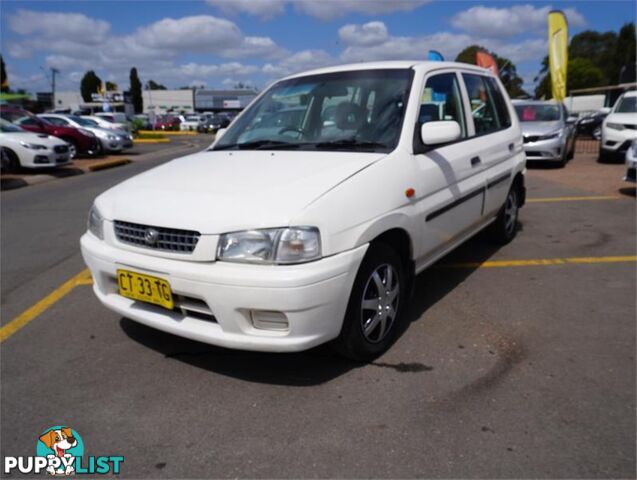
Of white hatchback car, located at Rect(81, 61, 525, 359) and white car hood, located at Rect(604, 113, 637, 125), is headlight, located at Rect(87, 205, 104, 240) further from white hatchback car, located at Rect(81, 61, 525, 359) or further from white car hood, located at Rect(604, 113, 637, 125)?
white car hood, located at Rect(604, 113, 637, 125)

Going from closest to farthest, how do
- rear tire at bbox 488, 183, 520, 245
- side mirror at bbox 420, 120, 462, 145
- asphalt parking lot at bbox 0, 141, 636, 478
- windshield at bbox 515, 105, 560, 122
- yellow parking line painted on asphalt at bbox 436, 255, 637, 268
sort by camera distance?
asphalt parking lot at bbox 0, 141, 636, 478
side mirror at bbox 420, 120, 462, 145
yellow parking line painted on asphalt at bbox 436, 255, 637, 268
rear tire at bbox 488, 183, 520, 245
windshield at bbox 515, 105, 560, 122

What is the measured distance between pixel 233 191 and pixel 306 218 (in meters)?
0.49

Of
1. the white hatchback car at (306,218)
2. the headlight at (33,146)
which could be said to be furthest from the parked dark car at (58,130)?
the white hatchback car at (306,218)

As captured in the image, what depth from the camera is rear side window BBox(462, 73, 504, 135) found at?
14.0 ft

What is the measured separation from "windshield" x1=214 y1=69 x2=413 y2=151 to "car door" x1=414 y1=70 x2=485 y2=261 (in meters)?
0.21

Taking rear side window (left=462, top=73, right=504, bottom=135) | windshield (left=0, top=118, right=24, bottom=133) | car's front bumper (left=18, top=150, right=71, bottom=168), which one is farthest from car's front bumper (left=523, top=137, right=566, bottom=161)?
windshield (left=0, top=118, right=24, bottom=133)

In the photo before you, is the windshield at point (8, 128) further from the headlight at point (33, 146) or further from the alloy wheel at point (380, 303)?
the alloy wheel at point (380, 303)

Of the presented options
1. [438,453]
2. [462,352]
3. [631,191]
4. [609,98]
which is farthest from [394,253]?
[609,98]

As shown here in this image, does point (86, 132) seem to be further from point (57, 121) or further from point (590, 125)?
point (590, 125)

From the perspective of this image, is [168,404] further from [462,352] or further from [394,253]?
[462,352]

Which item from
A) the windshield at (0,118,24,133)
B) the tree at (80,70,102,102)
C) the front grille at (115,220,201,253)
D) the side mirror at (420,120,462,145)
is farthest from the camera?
the tree at (80,70,102,102)

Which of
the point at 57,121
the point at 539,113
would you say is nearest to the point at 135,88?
the point at 57,121

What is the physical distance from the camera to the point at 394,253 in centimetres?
306

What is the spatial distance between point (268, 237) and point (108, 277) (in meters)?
1.15
